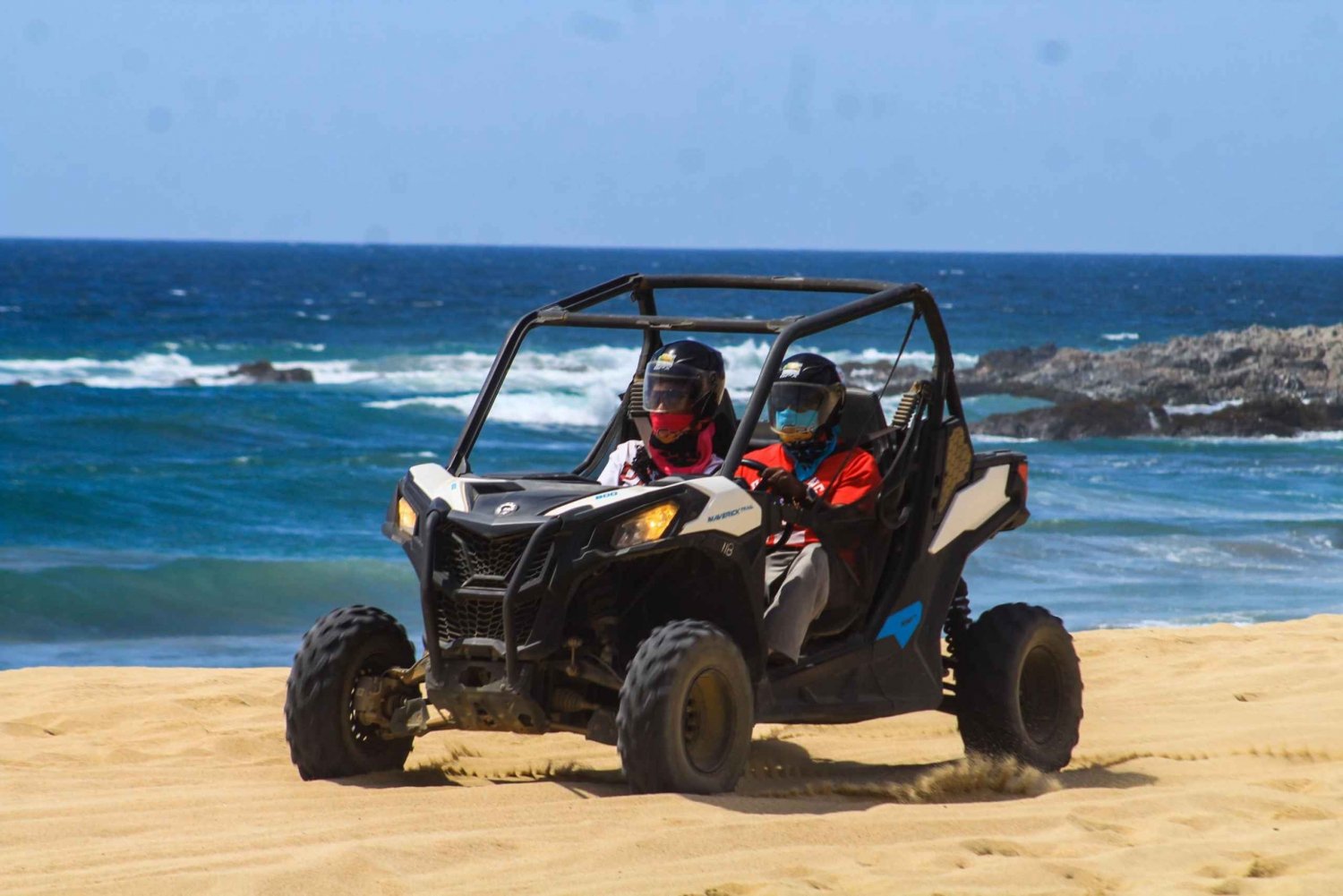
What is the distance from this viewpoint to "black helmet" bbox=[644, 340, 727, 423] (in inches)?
264

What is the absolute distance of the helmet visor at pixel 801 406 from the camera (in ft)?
22.2

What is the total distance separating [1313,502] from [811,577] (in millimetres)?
16508

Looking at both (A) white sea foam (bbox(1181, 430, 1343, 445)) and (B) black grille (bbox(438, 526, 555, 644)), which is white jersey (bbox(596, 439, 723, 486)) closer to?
(B) black grille (bbox(438, 526, 555, 644))

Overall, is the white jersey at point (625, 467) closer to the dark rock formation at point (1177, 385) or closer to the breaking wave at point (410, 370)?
the dark rock formation at point (1177, 385)

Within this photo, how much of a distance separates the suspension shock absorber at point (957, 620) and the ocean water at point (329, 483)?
18.6 feet

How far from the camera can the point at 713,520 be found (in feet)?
19.7

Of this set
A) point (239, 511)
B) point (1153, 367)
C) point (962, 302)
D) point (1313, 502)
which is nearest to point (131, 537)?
point (239, 511)

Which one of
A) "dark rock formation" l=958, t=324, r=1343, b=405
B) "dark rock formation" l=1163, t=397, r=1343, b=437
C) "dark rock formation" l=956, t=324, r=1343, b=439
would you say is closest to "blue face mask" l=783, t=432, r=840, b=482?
"dark rock formation" l=956, t=324, r=1343, b=439

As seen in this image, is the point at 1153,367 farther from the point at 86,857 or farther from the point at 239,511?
the point at 86,857

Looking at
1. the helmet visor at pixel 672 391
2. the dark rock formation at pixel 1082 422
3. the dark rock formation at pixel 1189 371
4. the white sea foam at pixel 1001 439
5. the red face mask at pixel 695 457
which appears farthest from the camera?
the dark rock formation at pixel 1189 371

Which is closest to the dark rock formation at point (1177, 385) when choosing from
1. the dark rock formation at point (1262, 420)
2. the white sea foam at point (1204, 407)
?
the dark rock formation at point (1262, 420)

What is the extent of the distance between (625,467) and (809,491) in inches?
26.3

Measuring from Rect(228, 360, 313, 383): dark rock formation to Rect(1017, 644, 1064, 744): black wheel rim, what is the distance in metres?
35.2

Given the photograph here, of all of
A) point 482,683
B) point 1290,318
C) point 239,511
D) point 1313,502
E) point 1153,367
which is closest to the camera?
point 482,683
